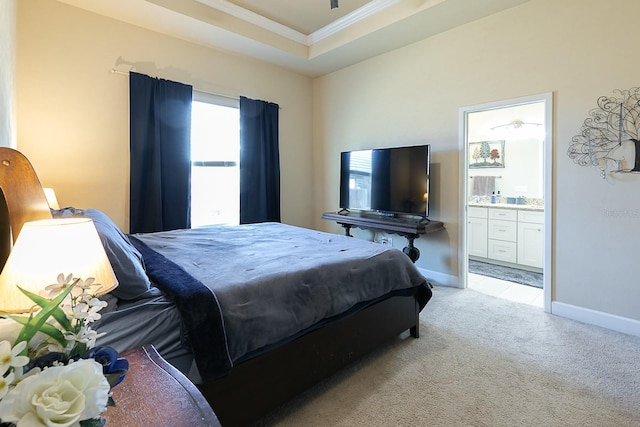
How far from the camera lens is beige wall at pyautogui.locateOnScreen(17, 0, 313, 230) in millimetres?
2885

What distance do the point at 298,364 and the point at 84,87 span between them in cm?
331

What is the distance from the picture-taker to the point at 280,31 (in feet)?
12.9

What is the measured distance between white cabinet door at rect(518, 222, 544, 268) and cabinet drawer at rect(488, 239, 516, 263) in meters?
0.09

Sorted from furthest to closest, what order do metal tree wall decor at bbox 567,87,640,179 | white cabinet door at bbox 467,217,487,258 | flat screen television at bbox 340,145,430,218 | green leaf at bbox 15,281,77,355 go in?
white cabinet door at bbox 467,217,487,258
flat screen television at bbox 340,145,430,218
metal tree wall decor at bbox 567,87,640,179
green leaf at bbox 15,281,77,355

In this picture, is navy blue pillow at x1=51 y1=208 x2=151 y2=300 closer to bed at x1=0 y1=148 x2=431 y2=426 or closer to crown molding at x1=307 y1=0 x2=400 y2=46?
bed at x1=0 y1=148 x2=431 y2=426

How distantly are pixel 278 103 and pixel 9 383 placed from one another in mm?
4572

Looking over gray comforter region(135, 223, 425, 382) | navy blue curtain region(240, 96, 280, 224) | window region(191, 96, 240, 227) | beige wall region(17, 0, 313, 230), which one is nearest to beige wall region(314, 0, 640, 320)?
navy blue curtain region(240, 96, 280, 224)

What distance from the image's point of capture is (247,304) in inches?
60.5

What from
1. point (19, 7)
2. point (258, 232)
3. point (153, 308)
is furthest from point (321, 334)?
point (19, 7)

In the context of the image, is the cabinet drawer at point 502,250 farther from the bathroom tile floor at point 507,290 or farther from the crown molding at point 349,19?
the crown molding at point 349,19

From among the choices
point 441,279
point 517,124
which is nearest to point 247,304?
point 441,279

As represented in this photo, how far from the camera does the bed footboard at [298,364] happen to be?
4.85 ft

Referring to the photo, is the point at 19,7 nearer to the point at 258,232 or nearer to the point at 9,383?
the point at 258,232

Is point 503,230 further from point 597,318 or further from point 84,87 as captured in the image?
point 84,87
